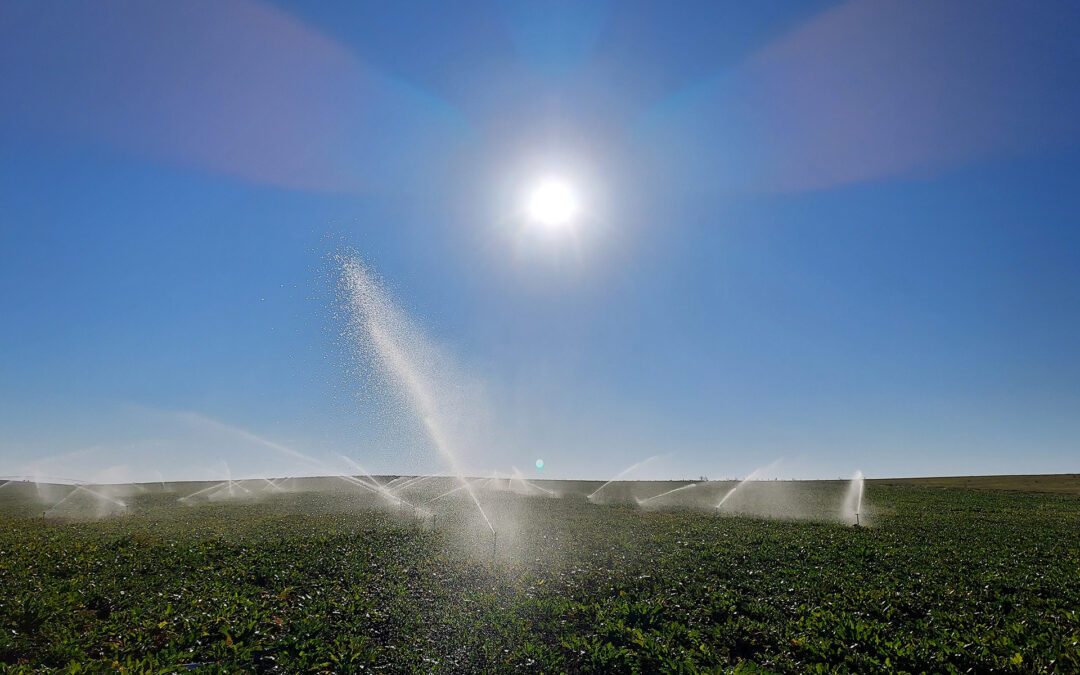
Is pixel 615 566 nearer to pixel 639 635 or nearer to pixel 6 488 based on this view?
pixel 639 635

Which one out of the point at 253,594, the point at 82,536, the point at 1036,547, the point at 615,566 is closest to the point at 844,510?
the point at 1036,547

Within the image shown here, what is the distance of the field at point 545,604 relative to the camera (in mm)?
11883

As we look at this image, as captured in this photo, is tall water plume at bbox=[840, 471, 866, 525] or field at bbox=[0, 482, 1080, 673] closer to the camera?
field at bbox=[0, 482, 1080, 673]

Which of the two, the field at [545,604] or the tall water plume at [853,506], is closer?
the field at [545,604]

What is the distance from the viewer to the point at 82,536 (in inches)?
1137

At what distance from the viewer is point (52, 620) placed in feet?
42.5

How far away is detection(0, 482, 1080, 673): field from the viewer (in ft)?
39.0

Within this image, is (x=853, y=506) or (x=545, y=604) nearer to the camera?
(x=545, y=604)

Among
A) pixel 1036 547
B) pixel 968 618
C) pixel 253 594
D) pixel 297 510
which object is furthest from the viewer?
pixel 297 510

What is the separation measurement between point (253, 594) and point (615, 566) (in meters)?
14.1

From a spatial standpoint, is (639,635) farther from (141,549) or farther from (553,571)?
(141,549)

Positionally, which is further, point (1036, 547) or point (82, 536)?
point (82, 536)

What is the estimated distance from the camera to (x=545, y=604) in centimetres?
1652

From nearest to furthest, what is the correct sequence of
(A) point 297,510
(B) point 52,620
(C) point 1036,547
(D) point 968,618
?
(B) point 52,620 → (D) point 968,618 → (C) point 1036,547 → (A) point 297,510
